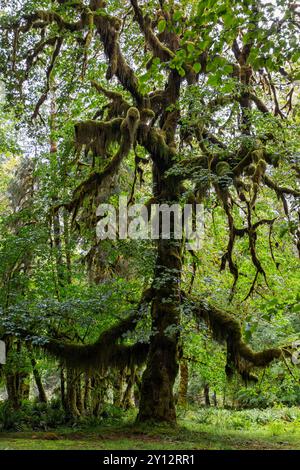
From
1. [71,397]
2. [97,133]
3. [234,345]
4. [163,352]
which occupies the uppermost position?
[97,133]

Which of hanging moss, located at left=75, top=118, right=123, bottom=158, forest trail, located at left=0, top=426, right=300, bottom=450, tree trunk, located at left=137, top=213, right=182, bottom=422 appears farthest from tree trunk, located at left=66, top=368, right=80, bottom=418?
hanging moss, located at left=75, top=118, right=123, bottom=158

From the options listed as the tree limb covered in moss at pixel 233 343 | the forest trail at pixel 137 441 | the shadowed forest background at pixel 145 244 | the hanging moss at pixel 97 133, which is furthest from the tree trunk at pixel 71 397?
the hanging moss at pixel 97 133

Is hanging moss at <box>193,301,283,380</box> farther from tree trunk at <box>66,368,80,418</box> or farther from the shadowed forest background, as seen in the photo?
tree trunk at <box>66,368,80,418</box>

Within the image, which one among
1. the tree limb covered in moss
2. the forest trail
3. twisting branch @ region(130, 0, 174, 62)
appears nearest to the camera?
the forest trail

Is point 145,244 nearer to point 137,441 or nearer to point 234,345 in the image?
point 234,345

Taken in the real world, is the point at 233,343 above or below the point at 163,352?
above

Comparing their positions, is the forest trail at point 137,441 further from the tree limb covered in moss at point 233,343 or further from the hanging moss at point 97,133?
the hanging moss at point 97,133

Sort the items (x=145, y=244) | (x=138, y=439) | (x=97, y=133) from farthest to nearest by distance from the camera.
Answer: (x=145, y=244) < (x=97, y=133) < (x=138, y=439)

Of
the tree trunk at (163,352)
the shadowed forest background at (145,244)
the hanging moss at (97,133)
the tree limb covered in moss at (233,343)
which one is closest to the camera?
the shadowed forest background at (145,244)

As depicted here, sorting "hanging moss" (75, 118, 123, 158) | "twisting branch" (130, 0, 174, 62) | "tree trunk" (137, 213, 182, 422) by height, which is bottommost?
"tree trunk" (137, 213, 182, 422)

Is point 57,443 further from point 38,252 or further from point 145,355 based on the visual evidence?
point 38,252

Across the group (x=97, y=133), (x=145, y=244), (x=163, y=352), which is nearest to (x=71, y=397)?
(x=163, y=352)

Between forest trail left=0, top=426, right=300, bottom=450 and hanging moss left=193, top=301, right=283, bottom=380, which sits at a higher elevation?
hanging moss left=193, top=301, right=283, bottom=380
